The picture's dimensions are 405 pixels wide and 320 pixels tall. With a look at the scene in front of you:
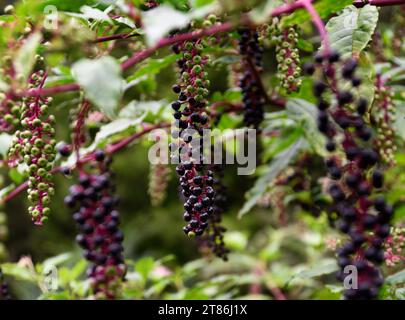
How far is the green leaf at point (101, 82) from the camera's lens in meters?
0.89

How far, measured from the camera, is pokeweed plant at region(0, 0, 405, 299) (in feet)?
3.34

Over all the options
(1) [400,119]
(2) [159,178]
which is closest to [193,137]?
(1) [400,119]

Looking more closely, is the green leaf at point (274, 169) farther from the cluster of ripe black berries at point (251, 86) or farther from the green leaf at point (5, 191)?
the green leaf at point (5, 191)

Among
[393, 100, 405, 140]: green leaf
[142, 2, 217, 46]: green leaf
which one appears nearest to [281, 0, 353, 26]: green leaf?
[142, 2, 217, 46]: green leaf

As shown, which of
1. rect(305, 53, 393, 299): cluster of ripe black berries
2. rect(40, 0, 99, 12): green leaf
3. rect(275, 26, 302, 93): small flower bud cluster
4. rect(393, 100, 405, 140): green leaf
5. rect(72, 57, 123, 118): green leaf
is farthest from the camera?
rect(393, 100, 405, 140): green leaf

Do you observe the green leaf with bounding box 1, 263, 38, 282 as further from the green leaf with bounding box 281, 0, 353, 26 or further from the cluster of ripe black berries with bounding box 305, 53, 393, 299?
the cluster of ripe black berries with bounding box 305, 53, 393, 299

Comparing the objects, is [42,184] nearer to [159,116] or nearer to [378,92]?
[159,116]

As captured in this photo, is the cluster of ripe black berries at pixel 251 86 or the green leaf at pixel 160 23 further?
the cluster of ripe black berries at pixel 251 86

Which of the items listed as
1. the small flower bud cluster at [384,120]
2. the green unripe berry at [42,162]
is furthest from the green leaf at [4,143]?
the small flower bud cluster at [384,120]

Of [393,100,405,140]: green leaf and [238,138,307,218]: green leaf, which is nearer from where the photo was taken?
[393,100,405,140]: green leaf

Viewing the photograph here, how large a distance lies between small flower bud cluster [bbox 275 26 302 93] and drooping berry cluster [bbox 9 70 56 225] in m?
0.71

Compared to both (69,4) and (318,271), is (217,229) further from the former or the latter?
(69,4)
